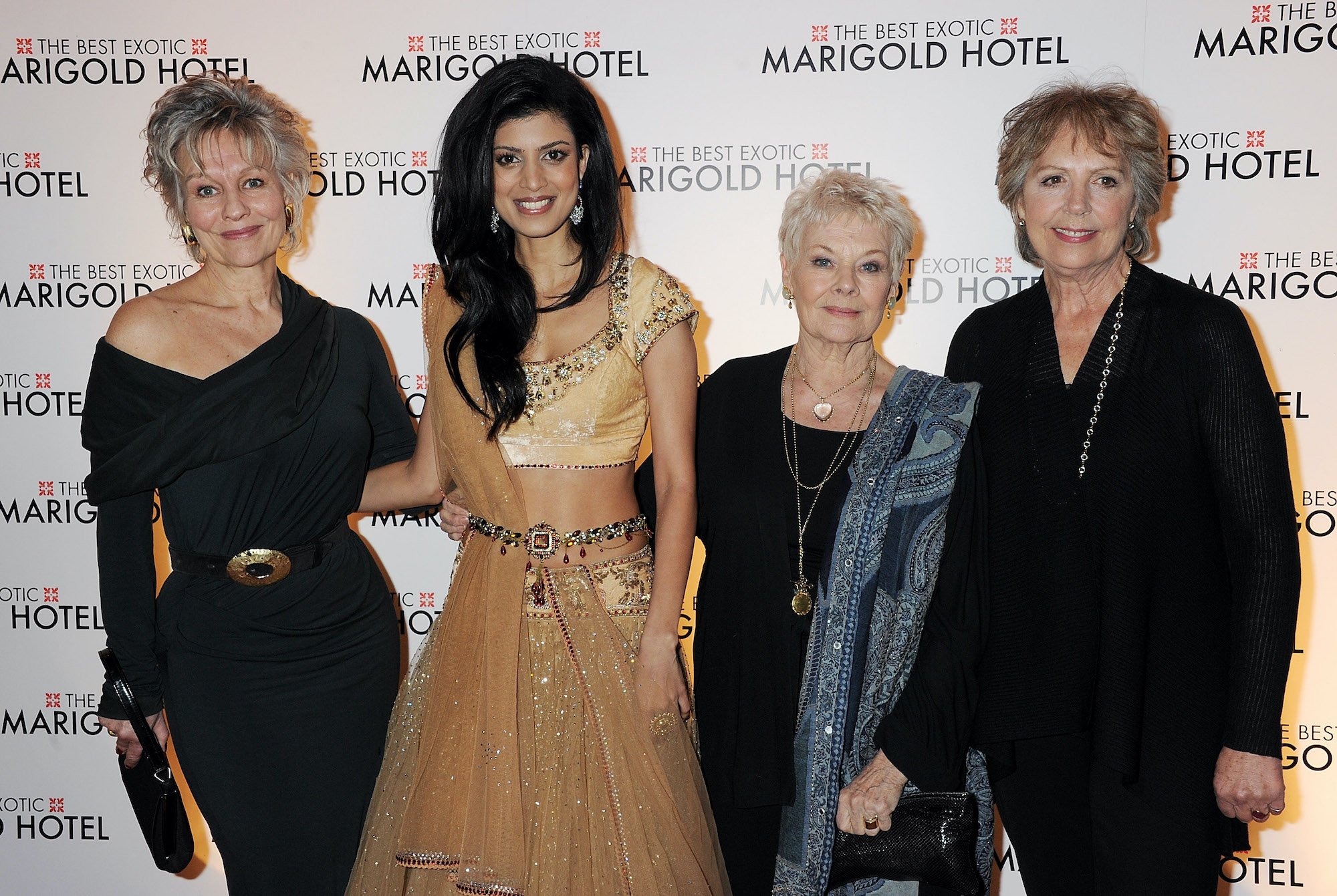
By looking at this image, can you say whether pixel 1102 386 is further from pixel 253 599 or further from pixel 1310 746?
pixel 1310 746

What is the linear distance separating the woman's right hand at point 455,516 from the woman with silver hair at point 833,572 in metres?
0.52

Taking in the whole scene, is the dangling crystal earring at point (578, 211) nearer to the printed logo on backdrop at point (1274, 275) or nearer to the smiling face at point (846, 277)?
the smiling face at point (846, 277)

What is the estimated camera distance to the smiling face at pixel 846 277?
2.00 m

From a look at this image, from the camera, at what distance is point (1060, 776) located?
197 cm

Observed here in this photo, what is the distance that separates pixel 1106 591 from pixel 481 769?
1195 millimetres

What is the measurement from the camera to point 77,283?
10.6 feet

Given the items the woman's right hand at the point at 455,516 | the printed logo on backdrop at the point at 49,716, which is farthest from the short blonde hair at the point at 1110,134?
the printed logo on backdrop at the point at 49,716

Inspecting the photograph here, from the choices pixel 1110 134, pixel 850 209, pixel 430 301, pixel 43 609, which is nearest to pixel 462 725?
→ pixel 430 301

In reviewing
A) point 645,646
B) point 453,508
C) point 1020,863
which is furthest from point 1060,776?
point 453,508

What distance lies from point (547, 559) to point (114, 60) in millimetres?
2336

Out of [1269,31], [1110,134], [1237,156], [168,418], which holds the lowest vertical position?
[168,418]

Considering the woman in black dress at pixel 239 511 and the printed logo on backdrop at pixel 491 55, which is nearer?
the woman in black dress at pixel 239 511

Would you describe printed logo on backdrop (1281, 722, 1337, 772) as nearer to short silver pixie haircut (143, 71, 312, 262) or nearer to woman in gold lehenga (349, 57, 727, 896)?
woman in gold lehenga (349, 57, 727, 896)

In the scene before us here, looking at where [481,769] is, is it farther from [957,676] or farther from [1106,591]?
[1106,591]
